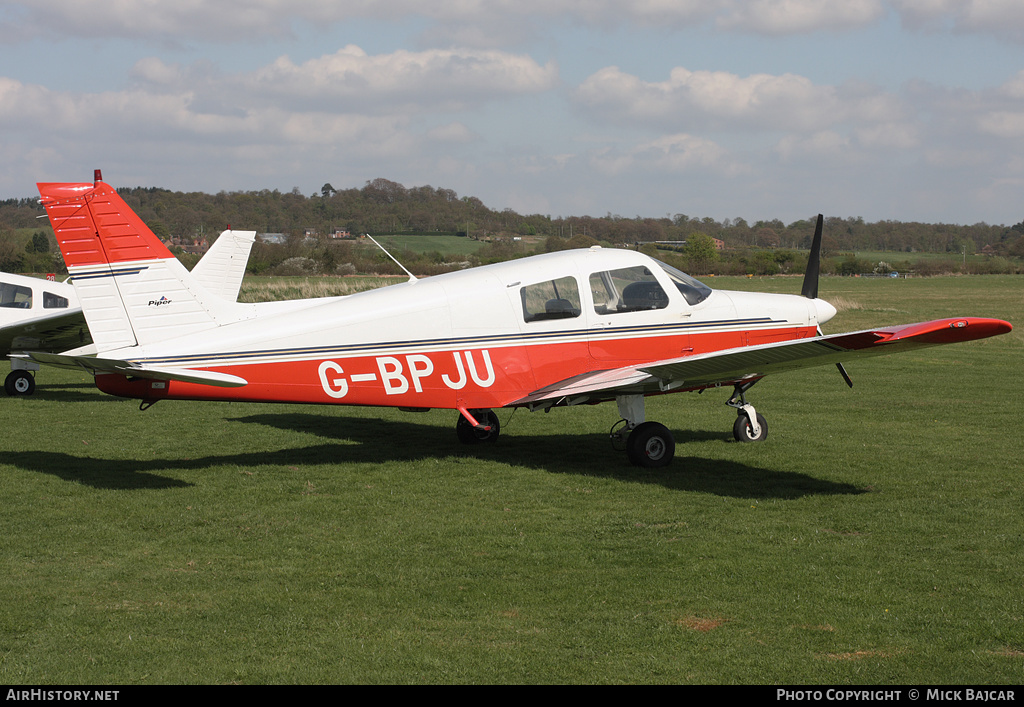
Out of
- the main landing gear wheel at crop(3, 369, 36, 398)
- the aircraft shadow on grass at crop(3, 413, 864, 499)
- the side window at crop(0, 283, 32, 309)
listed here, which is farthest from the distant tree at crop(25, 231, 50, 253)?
the aircraft shadow on grass at crop(3, 413, 864, 499)

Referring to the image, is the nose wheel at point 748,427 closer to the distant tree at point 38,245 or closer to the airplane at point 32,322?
the airplane at point 32,322

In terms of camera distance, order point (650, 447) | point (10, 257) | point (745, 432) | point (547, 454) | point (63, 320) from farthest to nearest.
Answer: point (10, 257)
point (63, 320)
point (745, 432)
point (547, 454)
point (650, 447)

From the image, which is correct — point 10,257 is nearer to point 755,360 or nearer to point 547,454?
point 547,454

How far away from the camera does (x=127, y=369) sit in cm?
734

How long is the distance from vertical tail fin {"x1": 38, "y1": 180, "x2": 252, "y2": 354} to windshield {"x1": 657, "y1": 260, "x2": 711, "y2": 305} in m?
5.22

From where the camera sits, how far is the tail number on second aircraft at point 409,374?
28.3ft

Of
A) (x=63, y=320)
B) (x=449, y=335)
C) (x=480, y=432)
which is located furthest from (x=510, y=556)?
(x=63, y=320)

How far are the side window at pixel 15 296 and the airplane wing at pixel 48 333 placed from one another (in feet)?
3.69

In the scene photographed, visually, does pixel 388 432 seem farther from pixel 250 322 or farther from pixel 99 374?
pixel 99 374

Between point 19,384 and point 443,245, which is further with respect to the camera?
point 443,245

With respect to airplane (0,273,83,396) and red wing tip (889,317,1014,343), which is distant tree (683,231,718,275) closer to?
airplane (0,273,83,396)

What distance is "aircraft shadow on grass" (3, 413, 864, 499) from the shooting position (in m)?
8.79

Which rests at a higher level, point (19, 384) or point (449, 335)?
point (449, 335)

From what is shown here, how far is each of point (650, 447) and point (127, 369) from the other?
5.41m
